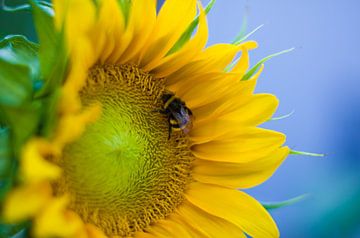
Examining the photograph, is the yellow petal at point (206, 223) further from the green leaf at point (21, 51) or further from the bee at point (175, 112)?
the green leaf at point (21, 51)

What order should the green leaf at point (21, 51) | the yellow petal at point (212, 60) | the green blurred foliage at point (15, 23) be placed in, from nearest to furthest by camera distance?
1. the green leaf at point (21, 51)
2. the yellow petal at point (212, 60)
3. the green blurred foliage at point (15, 23)

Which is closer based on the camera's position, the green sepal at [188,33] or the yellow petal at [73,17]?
the yellow petal at [73,17]

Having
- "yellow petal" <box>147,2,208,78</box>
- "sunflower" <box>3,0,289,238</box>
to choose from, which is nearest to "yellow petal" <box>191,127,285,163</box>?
"sunflower" <box>3,0,289,238</box>

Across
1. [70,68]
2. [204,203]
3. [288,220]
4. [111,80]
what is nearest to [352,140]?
[288,220]

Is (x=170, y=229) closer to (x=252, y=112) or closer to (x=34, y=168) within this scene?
(x=252, y=112)

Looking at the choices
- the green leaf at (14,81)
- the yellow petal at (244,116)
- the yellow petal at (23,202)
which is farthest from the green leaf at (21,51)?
the yellow petal at (244,116)
